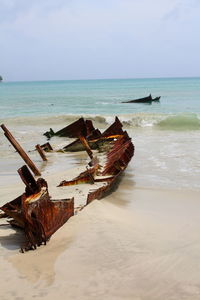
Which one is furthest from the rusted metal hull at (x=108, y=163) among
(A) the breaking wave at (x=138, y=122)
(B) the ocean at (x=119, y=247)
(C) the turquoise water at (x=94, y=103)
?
(C) the turquoise water at (x=94, y=103)

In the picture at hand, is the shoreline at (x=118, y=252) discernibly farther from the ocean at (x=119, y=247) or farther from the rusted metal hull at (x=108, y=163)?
the rusted metal hull at (x=108, y=163)

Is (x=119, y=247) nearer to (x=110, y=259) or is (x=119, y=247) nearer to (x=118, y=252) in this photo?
(x=118, y=252)

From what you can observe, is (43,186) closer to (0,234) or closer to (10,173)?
(0,234)

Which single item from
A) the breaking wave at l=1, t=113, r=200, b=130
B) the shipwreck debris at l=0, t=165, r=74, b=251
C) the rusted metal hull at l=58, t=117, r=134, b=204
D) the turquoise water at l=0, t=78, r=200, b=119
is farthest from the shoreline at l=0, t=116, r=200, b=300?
the turquoise water at l=0, t=78, r=200, b=119

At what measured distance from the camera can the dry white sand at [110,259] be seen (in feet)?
11.9

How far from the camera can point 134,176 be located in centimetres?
881

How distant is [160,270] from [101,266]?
1.95 ft

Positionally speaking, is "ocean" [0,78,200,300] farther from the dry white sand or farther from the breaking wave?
the breaking wave

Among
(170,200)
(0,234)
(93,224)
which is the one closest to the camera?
(0,234)

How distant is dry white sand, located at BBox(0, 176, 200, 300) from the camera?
3617mm

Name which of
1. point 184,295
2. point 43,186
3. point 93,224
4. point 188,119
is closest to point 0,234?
point 43,186

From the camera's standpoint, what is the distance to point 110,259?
4.26m

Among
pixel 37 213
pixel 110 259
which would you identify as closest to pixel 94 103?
pixel 37 213

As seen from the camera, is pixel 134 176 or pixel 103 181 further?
pixel 134 176
